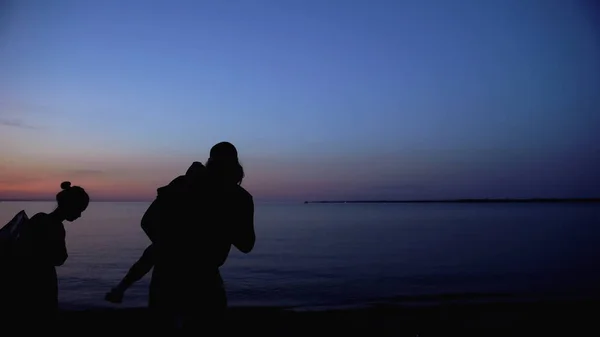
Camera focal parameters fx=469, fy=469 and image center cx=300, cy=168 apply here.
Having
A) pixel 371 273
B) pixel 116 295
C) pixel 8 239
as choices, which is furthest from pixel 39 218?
pixel 371 273

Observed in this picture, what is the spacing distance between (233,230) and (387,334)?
6553 mm

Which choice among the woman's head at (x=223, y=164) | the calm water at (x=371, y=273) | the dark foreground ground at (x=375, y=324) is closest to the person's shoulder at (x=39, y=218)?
the woman's head at (x=223, y=164)

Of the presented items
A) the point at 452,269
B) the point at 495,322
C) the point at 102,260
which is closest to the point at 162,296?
the point at 495,322

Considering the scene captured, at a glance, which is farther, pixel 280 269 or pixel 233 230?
pixel 280 269

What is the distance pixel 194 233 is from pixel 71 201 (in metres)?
1.31

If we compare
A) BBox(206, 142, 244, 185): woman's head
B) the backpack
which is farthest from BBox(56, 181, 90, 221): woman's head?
BBox(206, 142, 244, 185): woman's head

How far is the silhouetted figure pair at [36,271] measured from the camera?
10.8ft

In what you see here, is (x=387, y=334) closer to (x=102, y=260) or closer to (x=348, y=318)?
(x=348, y=318)

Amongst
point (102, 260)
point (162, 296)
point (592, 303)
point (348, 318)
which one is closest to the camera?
point (162, 296)

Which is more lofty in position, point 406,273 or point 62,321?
point 62,321

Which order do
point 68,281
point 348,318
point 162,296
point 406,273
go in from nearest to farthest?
point 162,296 → point 348,318 → point 68,281 → point 406,273

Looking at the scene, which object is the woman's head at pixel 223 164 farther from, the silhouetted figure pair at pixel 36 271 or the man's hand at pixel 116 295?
the silhouetted figure pair at pixel 36 271

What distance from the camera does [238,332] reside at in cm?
899

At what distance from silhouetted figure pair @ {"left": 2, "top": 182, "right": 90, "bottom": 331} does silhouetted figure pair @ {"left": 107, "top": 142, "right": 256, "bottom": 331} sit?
851 millimetres
